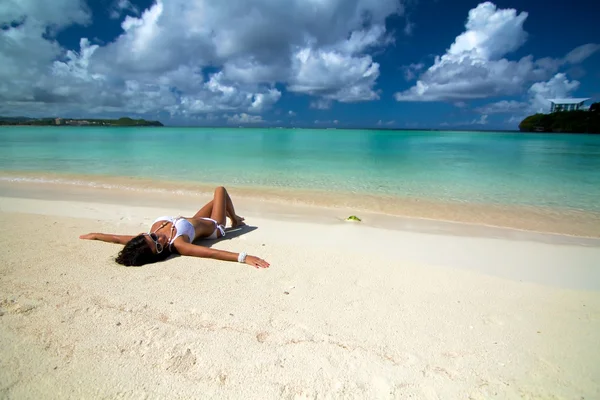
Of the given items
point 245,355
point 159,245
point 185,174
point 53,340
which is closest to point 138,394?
point 245,355

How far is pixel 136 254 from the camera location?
4.09 metres

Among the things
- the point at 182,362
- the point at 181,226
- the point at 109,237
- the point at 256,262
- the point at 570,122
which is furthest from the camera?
the point at 570,122

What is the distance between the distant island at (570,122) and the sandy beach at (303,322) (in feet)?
340

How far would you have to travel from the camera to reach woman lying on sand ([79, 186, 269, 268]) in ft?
13.6

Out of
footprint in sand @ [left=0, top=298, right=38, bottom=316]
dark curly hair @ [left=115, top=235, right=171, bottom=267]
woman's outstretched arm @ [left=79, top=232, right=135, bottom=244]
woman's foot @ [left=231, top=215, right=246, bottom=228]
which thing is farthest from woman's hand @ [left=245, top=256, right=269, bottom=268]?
footprint in sand @ [left=0, top=298, right=38, bottom=316]

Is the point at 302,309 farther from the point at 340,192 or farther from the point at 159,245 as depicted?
the point at 340,192

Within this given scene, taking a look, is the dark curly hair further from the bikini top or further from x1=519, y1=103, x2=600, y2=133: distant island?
x1=519, y1=103, x2=600, y2=133: distant island

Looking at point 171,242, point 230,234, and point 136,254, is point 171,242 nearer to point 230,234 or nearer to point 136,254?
point 136,254

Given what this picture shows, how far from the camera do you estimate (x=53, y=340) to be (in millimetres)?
2635

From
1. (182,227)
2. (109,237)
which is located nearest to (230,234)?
(182,227)

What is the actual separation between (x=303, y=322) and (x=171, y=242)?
7.88 feet

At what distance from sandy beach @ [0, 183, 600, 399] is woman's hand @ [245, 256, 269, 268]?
0.16 meters

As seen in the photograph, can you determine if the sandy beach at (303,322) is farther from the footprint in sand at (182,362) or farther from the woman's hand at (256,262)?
the woman's hand at (256,262)

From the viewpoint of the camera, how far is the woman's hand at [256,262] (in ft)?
13.9
